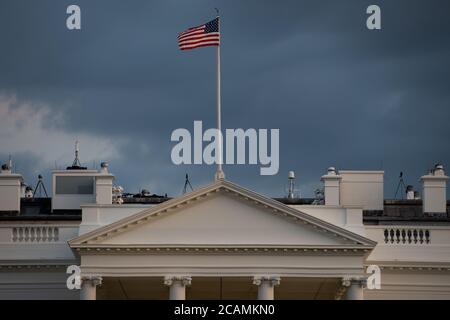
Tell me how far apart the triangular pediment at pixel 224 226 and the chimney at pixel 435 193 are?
10964 mm

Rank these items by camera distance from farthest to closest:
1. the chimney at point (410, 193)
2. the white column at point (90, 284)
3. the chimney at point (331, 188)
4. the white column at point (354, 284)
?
the chimney at point (410, 193) < the chimney at point (331, 188) < the white column at point (354, 284) < the white column at point (90, 284)

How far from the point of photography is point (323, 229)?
96938mm

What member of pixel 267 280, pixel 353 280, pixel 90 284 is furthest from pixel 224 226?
pixel 90 284

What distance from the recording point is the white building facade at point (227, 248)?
9694 centimetres

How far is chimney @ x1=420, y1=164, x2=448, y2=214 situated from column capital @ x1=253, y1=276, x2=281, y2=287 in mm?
12790

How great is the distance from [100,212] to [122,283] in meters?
3.52

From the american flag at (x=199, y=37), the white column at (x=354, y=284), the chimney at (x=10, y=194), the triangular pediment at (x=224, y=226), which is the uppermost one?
the american flag at (x=199, y=37)

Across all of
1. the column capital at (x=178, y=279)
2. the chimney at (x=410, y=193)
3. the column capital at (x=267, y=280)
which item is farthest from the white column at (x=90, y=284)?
the chimney at (x=410, y=193)

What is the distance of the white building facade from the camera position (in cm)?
9694

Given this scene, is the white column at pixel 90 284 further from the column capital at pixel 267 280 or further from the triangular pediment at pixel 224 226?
the column capital at pixel 267 280

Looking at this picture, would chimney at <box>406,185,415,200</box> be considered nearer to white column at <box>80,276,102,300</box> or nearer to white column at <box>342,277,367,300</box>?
white column at <box>342,277,367,300</box>

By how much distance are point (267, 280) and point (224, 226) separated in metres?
3.12

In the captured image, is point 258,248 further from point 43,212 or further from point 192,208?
point 43,212
